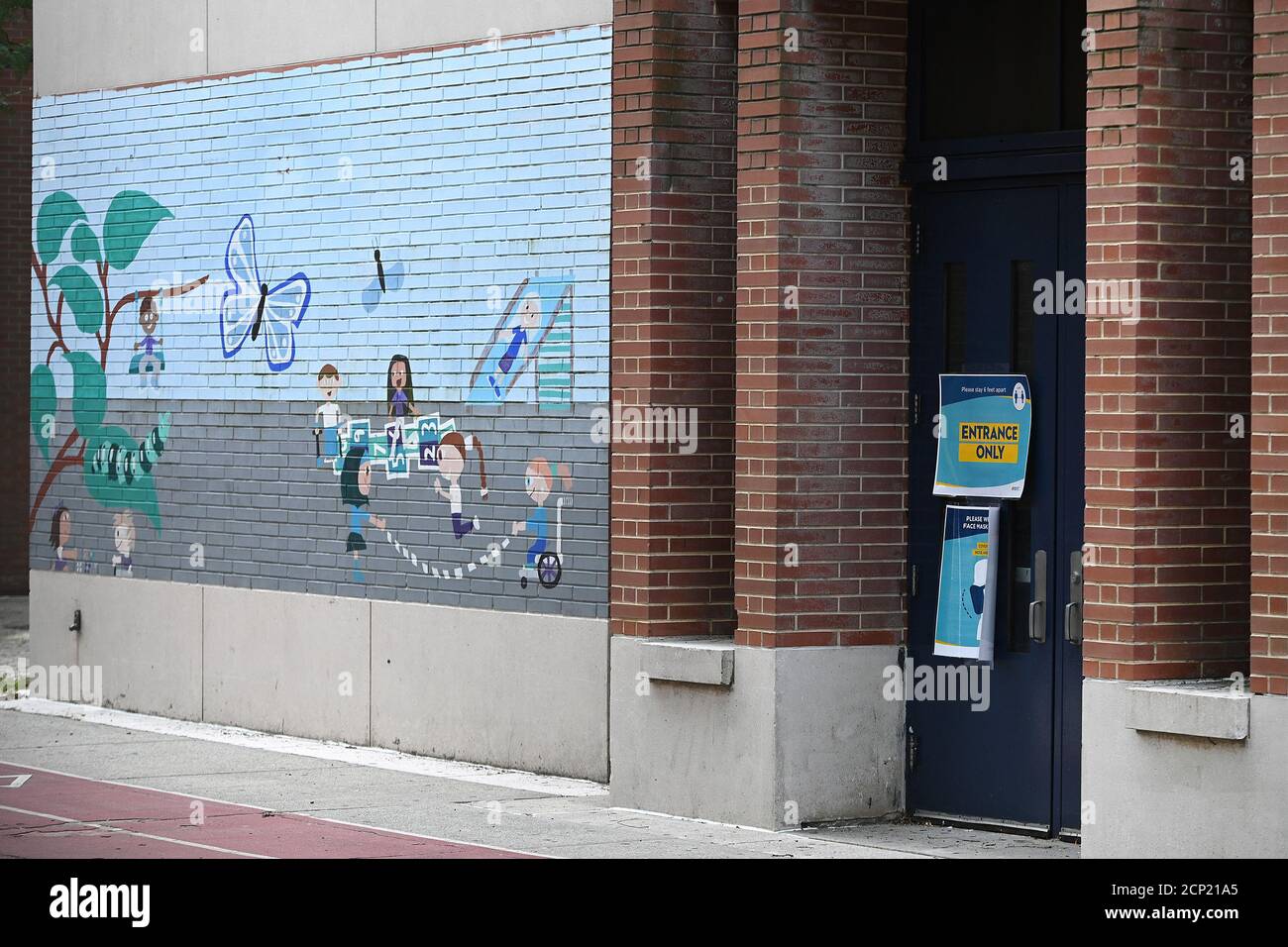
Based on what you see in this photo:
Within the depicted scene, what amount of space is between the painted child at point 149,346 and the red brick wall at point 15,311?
815 centimetres

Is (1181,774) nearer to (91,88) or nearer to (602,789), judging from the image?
(602,789)

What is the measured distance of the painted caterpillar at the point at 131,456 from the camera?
1575 centimetres

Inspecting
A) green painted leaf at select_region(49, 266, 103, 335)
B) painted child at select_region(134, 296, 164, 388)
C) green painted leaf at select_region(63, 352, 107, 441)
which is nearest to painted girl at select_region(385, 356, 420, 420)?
painted child at select_region(134, 296, 164, 388)

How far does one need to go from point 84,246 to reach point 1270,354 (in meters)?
10.7

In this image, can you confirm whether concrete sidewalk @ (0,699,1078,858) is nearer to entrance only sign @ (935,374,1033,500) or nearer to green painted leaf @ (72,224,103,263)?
entrance only sign @ (935,374,1033,500)

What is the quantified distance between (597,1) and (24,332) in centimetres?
1355

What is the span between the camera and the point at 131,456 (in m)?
16.1

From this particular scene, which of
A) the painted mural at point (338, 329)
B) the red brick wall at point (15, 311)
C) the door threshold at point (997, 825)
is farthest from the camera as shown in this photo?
the red brick wall at point (15, 311)

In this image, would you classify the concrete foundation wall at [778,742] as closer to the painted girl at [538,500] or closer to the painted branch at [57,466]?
the painted girl at [538,500]

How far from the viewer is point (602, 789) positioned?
39.6ft

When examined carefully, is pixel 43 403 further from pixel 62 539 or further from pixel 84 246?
pixel 84 246

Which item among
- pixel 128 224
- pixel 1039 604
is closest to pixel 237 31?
pixel 128 224

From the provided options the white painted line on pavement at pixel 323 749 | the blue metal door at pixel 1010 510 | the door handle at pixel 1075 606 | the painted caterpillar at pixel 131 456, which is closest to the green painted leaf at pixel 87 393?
the painted caterpillar at pixel 131 456

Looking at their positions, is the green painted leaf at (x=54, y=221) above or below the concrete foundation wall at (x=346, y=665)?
above
